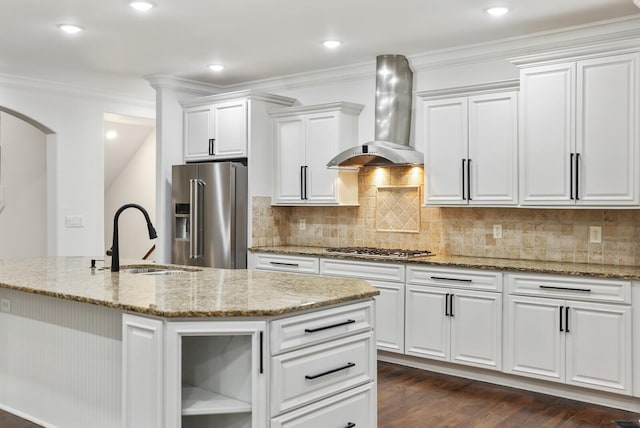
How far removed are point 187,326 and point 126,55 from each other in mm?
3662

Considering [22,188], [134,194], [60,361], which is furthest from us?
[134,194]

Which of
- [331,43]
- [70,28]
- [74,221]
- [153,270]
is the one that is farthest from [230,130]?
[153,270]

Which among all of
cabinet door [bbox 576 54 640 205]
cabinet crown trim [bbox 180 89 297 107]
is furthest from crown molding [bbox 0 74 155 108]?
cabinet door [bbox 576 54 640 205]

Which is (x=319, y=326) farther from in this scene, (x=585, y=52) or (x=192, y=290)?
(x=585, y=52)

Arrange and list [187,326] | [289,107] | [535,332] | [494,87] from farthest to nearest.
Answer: [289,107]
[494,87]
[535,332]
[187,326]

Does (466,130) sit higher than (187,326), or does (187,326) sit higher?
(466,130)

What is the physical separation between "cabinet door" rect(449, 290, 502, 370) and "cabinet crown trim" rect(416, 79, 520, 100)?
1514 mm

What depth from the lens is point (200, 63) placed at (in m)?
5.61

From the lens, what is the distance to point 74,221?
264 inches

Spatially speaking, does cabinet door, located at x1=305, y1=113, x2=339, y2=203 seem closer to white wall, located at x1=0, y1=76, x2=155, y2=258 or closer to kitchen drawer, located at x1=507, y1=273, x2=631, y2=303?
kitchen drawer, located at x1=507, y1=273, x2=631, y2=303

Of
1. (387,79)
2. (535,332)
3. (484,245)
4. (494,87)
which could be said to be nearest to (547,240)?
(484,245)

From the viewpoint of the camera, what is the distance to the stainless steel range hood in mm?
5160

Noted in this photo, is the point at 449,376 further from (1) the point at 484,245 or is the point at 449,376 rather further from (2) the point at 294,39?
(2) the point at 294,39

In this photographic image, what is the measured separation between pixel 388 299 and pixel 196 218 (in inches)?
80.6
